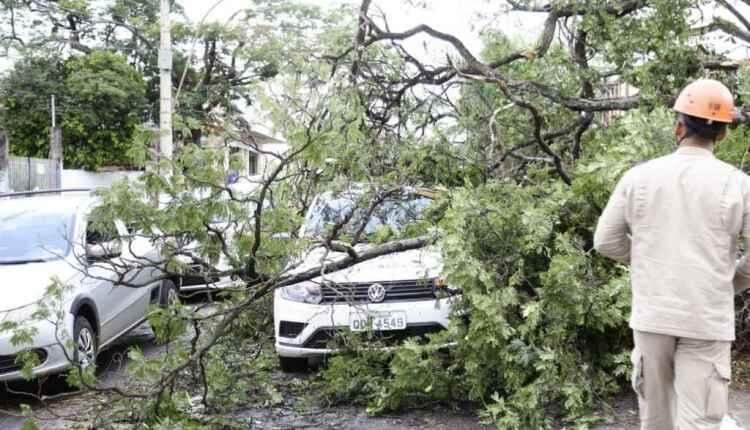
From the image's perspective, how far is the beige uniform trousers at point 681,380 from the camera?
3.06 meters

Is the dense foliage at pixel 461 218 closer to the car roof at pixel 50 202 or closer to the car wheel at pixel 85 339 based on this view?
the car wheel at pixel 85 339

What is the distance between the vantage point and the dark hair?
3203mm

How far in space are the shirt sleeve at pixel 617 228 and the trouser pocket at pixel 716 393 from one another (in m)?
0.61

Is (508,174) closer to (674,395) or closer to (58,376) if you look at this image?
(674,395)

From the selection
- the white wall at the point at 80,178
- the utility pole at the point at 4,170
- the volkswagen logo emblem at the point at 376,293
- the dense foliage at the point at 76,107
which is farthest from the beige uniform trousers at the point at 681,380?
the dense foliage at the point at 76,107

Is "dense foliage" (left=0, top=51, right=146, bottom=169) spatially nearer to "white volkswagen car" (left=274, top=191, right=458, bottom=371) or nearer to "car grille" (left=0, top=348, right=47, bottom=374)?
"car grille" (left=0, top=348, right=47, bottom=374)

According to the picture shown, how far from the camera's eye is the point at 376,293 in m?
6.30

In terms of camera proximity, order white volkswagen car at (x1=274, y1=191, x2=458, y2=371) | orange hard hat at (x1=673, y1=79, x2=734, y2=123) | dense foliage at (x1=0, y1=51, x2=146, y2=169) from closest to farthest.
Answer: orange hard hat at (x1=673, y1=79, x2=734, y2=123), white volkswagen car at (x1=274, y1=191, x2=458, y2=371), dense foliage at (x1=0, y1=51, x2=146, y2=169)

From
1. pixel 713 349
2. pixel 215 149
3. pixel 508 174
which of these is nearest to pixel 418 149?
pixel 508 174

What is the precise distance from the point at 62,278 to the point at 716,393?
531cm

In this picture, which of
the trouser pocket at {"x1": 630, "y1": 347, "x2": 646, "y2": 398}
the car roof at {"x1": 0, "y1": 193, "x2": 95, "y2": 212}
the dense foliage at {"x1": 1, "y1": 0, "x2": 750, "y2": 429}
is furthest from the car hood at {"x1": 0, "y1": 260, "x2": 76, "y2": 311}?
the trouser pocket at {"x1": 630, "y1": 347, "x2": 646, "y2": 398}

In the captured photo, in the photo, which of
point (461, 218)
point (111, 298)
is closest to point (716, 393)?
point (461, 218)

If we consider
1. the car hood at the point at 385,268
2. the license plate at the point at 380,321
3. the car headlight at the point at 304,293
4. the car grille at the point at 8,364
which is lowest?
the car grille at the point at 8,364

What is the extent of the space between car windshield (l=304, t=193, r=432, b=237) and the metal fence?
18.1 metres
